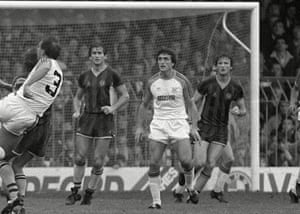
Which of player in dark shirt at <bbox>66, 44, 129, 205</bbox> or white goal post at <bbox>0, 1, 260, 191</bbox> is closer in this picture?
player in dark shirt at <bbox>66, 44, 129, 205</bbox>

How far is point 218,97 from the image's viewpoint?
1427 centimetres

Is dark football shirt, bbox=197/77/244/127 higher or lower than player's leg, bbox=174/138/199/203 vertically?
higher

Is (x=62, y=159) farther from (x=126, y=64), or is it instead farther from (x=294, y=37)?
(x=294, y=37)

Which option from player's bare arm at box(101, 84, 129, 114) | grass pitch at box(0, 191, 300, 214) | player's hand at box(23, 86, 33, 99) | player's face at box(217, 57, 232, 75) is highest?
player's face at box(217, 57, 232, 75)

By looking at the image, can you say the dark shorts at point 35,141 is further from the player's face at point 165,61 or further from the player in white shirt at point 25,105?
the player's face at point 165,61

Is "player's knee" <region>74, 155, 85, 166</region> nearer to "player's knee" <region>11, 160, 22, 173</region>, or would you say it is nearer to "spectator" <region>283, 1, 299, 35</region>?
"player's knee" <region>11, 160, 22, 173</region>

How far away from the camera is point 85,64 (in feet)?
54.4

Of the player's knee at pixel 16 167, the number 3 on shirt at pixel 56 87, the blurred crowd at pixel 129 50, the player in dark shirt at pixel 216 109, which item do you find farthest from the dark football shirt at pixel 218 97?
the player's knee at pixel 16 167

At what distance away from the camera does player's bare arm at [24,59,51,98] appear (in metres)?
11.1

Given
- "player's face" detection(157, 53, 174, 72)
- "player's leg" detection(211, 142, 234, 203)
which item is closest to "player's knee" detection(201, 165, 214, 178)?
"player's leg" detection(211, 142, 234, 203)

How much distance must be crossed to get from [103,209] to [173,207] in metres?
0.98

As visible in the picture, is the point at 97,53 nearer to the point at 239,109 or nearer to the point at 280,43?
the point at 239,109

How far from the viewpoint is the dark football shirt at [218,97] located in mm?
14262

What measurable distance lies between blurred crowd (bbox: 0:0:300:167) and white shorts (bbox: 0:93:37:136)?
5.28 metres
